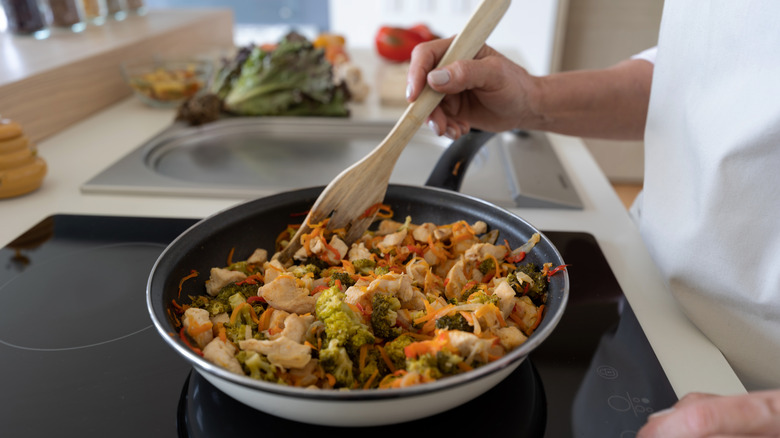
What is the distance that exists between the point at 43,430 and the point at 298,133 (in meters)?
1.33

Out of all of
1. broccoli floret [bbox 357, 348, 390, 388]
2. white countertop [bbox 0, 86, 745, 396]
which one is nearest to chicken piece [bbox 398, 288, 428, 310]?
broccoli floret [bbox 357, 348, 390, 388]

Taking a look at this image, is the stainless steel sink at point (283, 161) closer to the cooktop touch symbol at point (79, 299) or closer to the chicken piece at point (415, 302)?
the cooktop touch symbol at point (79, 299)

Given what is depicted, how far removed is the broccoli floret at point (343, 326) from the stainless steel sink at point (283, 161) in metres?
0.64

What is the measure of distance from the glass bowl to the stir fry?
1.23 meters

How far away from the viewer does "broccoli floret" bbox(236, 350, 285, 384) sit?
63 cm

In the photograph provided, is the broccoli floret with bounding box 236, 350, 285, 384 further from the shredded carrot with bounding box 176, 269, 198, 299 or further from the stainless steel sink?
the stainless steel sink

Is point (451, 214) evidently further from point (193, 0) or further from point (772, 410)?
point (193, 0)

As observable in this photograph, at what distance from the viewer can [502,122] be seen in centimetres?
122

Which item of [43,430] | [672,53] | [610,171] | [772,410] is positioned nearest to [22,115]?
[43,430]

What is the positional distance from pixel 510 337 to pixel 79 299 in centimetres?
72

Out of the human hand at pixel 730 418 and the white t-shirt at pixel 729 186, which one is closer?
the human hand at pixel 730 418

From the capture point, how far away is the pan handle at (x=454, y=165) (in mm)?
1080

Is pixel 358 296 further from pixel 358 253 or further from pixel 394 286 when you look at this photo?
pixel 358 253

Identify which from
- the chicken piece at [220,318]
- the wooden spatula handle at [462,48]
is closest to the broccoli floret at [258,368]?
the chicken piece at [220,318]
